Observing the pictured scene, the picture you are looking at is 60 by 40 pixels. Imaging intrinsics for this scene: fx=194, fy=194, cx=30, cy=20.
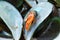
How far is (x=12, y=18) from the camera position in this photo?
563mm

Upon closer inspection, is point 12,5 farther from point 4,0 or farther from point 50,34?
point 50,34

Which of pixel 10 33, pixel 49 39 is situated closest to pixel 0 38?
pixel 10 33

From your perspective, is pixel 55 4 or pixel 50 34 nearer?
pixel 50 34

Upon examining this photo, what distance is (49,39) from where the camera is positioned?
1.78 feet

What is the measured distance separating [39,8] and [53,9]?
0.04 meters

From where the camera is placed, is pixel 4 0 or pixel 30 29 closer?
pixel 30 29

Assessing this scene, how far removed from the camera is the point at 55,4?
2.17ft

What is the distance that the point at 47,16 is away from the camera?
1.87 feet

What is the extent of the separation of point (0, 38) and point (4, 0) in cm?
15

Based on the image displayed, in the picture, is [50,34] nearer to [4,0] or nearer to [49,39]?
[49,39]

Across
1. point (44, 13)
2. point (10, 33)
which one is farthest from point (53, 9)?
point (10, 33)

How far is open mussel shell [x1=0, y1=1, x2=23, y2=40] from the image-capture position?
1.75ft

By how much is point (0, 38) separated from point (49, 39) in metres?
0.14

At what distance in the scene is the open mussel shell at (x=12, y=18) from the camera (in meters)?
0.53
